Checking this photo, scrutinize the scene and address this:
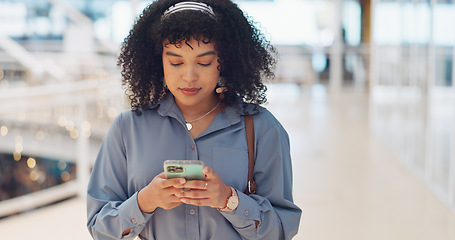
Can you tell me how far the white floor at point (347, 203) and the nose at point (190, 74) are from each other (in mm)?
2616

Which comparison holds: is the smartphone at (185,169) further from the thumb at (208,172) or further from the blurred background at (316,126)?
the blurred background at (316,126)

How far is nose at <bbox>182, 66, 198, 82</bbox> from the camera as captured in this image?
1378mm

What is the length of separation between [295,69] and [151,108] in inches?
594

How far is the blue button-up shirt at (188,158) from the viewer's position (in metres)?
1.42

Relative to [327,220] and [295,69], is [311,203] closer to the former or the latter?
[327,220]

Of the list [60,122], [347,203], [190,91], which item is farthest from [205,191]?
[60,122]

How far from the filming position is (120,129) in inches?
58.2

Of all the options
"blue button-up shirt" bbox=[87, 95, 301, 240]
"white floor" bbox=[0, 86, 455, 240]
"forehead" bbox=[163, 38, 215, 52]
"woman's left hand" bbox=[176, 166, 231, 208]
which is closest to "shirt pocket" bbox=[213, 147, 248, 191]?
"blue button-up shirt" bbox=[87, 95, 301, 240]

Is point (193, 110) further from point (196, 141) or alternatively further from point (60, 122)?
point (60, 122)

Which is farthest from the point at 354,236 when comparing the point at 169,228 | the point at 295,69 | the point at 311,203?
the point at 295,69

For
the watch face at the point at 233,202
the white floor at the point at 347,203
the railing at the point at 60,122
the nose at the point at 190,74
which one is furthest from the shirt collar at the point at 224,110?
the railing at the point at 60,122

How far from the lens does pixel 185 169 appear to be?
1218mm

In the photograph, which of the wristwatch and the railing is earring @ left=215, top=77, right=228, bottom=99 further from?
the railing

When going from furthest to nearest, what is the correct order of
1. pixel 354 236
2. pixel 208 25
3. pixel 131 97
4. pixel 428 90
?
pixel 428 90, pixel 354 236, pixel 131 97, pixel 208 25
